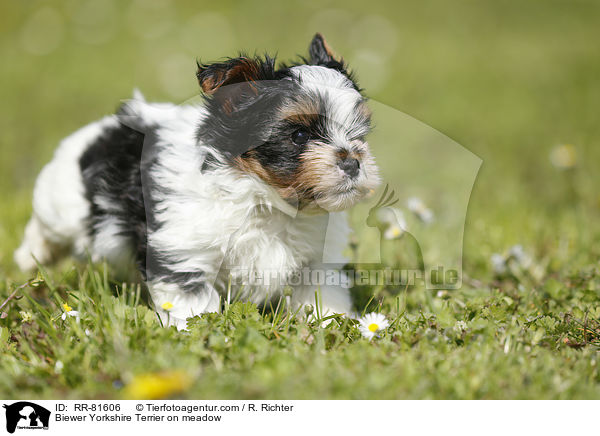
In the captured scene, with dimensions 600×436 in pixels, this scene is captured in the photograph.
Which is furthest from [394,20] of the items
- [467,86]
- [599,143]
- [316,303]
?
[316,303]

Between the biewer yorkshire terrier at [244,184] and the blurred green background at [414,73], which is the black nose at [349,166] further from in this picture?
the blurred green background at [414,73]

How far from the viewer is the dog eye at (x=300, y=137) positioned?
8.98 feet

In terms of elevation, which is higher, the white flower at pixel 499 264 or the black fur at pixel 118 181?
the black fur at pixel 118 181

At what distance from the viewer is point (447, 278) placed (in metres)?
3.76

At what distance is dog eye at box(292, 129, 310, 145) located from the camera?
2.74 m

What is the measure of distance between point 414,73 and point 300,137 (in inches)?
320

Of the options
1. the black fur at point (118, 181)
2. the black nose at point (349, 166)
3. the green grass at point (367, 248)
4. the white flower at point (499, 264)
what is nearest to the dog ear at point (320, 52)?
the green grass at point (367, 248)

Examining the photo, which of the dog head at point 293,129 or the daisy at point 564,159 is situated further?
the daisy at point 564,159

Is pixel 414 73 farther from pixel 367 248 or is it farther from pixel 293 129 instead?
pixel 293 129

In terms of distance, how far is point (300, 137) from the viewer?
2.74 m

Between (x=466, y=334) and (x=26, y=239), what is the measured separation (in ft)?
10.3
